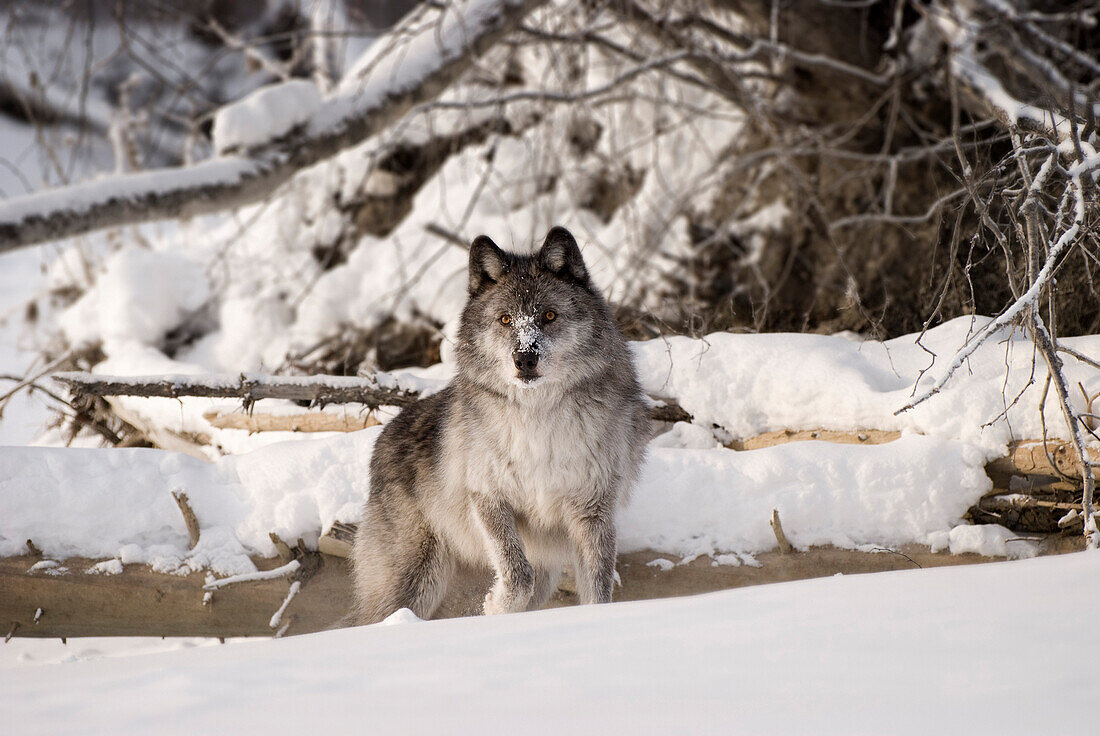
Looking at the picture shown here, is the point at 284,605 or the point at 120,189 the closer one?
the point at 284,605

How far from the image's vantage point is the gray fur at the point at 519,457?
3908mm

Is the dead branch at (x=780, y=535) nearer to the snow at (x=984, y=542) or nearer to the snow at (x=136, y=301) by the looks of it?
the snow at (x=984, y=542)

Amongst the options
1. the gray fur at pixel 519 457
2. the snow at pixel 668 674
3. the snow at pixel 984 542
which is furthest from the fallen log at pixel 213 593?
the snow at pixel 668 674

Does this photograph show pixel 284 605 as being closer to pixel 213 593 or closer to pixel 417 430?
pixel 213 593

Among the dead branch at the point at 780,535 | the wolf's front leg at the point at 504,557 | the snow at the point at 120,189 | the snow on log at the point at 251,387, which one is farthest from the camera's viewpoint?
the snow on log at the point at 251,387

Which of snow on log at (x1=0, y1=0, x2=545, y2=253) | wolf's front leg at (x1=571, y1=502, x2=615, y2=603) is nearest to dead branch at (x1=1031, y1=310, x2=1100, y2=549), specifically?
wolf's front leg at (x1=571, y1=502, x2=615, y2=603)

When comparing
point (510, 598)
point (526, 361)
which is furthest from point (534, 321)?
point (510, 598)

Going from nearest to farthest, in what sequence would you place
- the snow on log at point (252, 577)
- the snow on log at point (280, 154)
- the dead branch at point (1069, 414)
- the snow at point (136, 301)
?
the dead branch at point (1069, 414) → the snow on log at point (252, 577) → the snow on log at point (280, 154) → the snow at point (136, 301)

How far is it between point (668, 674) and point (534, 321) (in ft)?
6.83

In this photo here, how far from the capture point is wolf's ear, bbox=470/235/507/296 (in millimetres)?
4191

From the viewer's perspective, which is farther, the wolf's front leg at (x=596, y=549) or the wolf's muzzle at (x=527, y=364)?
the wolf's front leg at (x=596, y=549)

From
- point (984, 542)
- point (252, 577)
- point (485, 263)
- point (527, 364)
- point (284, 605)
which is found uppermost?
point (485, 263)

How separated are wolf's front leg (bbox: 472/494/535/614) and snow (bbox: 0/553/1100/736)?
1.15m

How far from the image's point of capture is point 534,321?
3.92 metres
